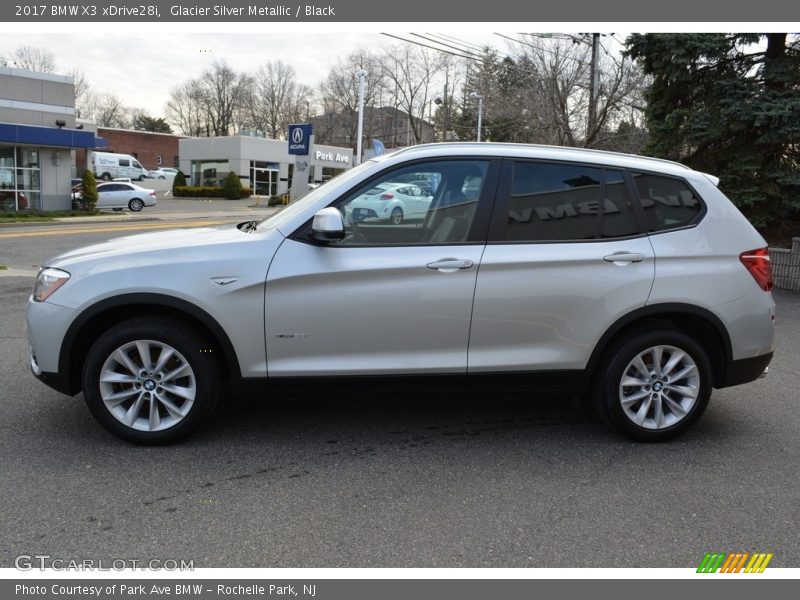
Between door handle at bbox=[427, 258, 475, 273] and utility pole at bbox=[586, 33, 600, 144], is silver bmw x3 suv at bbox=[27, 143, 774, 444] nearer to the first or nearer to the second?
door handle at bbox=[427, 258, 475, 273]

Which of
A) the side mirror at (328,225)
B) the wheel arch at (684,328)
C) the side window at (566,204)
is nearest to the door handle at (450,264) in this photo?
the side window at (566,204)

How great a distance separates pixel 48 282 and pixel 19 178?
27.0 metres

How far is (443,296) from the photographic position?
4.02 meters

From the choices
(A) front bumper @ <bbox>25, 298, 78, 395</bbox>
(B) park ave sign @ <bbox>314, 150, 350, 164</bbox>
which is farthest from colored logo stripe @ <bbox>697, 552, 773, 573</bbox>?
(B) park ave sign @ <bbox>314, 150, 350, 164</bbox>

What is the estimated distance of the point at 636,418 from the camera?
431 centimetres

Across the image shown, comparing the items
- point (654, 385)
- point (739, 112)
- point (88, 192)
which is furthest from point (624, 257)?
point (88, 192)

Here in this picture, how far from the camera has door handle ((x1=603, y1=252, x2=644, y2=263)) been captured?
418 centimetres

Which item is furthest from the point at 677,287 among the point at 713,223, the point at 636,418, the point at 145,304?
the point at 145,304

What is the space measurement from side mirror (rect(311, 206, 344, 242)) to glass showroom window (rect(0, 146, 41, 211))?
27308mm

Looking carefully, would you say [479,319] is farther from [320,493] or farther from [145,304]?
[145,304]

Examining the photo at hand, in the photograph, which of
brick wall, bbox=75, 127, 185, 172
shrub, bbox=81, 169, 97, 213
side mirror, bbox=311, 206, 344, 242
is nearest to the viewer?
side mirror, bbox=311, 206, 344, 242

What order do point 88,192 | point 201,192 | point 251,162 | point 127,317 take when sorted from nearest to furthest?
point 127,317, point 88,192, point 201,192, point 251,162

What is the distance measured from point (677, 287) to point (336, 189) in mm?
2247

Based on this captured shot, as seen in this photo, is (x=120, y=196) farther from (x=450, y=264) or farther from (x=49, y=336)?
(x=450, y=264)
